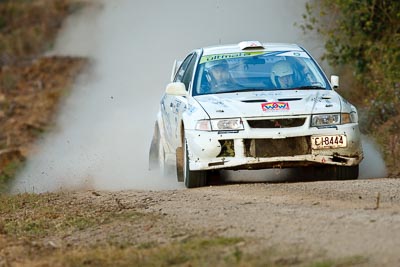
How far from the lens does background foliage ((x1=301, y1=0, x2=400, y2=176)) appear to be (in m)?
17.8

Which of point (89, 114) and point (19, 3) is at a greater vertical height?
point (19, 3)

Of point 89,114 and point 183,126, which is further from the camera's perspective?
point 89,114

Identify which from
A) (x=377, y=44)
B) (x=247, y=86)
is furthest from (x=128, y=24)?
(x=247, y=86)

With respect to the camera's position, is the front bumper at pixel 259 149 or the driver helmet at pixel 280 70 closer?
the front bumper at pixel 259 149

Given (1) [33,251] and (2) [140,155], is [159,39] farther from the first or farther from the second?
(1) [33,251]

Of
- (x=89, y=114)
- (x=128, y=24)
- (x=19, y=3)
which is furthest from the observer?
(x=19, y=3)

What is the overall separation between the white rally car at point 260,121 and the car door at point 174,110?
26 millimetres

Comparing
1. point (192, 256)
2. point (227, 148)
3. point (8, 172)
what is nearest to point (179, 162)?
point (227, 148)

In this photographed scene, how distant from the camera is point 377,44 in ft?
62.9

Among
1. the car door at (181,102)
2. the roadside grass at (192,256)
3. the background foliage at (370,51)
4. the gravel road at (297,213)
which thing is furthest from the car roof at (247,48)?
the roadside grass at (192,256)

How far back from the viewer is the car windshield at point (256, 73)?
483 inches

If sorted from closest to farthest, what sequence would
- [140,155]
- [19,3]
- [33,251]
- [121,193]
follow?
[33,251]
[121,193]
[140,155]
[19,3]

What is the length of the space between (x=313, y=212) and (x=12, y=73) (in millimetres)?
24594

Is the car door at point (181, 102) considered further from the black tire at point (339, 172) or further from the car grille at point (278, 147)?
the black tire at point (339, 172)
